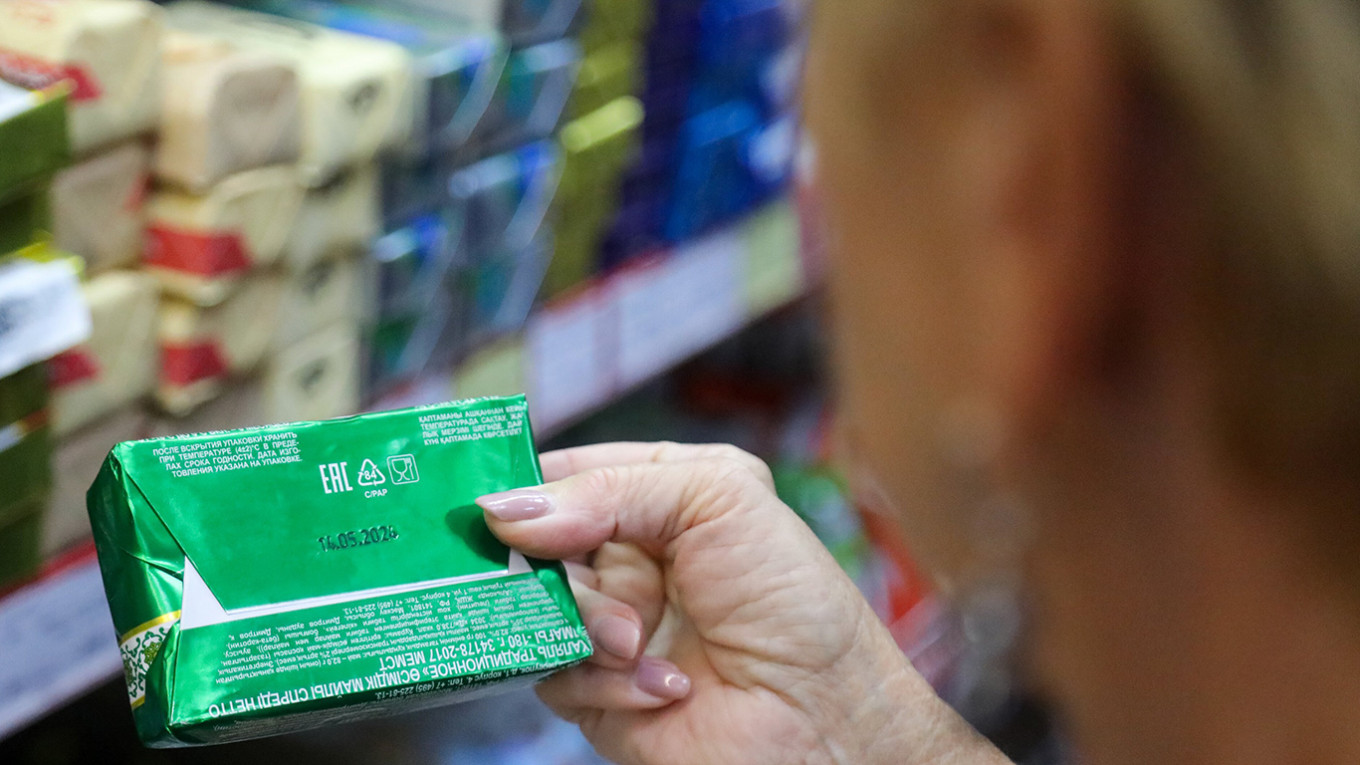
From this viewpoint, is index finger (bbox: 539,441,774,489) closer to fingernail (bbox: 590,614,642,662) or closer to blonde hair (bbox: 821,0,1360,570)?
fingernail (bbox: 590,614,642,662)

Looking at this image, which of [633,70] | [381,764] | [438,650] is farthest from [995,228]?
[381,764]

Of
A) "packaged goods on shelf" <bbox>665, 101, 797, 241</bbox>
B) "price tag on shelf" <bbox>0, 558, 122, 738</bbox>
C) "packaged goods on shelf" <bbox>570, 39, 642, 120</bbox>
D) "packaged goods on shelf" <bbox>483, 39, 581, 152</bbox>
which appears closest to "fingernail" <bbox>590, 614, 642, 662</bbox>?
"price tag on shelf" <bbox>0, 558, 122, 738</bbox>

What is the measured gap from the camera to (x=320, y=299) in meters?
1.39

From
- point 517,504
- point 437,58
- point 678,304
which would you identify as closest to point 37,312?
point 517,504

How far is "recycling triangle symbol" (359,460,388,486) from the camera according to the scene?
89cm

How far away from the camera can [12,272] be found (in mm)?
1017

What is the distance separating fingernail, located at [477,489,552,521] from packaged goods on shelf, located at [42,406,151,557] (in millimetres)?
445

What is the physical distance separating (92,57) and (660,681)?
680 mm

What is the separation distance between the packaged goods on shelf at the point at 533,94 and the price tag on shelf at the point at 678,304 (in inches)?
12.1

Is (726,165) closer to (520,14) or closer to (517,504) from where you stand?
(520,14)

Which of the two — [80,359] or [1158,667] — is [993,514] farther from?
[80,359]

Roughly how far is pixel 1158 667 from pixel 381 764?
5.51 ft

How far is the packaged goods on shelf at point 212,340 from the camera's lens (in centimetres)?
122

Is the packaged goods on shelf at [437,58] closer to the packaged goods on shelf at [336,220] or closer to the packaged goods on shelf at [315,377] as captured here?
the packaged goods on shelf at [336,220]
